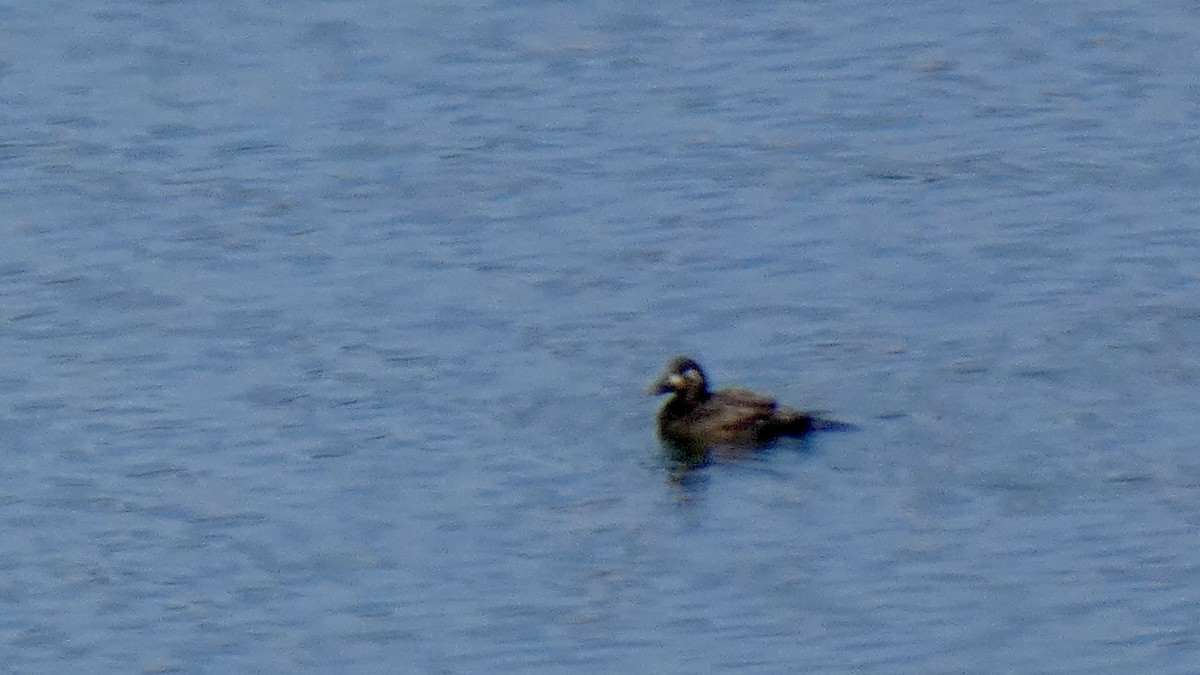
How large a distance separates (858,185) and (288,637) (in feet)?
26.2

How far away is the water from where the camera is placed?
49.1ft

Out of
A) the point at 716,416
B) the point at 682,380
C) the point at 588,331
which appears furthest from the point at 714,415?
the point at 588,331

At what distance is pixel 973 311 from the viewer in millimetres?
19047

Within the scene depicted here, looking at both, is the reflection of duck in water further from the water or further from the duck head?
the water

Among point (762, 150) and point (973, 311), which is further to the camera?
point (762, 150)

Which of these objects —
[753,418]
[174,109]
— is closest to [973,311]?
[753,418]

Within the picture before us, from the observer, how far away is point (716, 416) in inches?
690

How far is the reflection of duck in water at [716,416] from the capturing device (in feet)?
56.7

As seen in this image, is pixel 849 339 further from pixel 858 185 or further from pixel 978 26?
pixel 978 26

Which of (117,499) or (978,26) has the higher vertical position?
(978,26)

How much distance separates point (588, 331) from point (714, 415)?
5.72ft

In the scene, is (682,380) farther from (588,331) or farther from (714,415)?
(588,331)

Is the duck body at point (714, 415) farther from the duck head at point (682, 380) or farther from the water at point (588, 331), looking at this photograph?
the water at point (588, 331)

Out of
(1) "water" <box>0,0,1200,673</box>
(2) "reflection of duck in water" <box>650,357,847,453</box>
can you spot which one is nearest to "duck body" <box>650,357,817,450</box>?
(2) "reflection of duck in water" <box>650,357,847,453</box>
